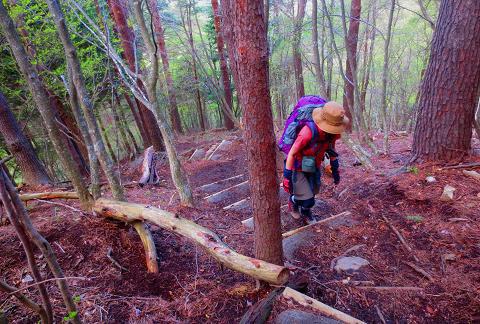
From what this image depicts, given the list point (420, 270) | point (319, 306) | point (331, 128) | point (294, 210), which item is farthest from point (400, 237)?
point (319, 306)

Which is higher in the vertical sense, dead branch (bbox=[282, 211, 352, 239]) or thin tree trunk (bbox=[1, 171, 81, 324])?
thin tree trunk (bbox=[1, 171, 81, 324])

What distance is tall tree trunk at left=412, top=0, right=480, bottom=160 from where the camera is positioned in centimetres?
402

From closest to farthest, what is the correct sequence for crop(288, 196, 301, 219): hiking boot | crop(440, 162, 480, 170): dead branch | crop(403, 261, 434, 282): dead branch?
crop(403, 261, 434, 282): dead branch, crop(440, 162, 480, 170): dead branch, crop(288, 196, 301, 219): hiking boot

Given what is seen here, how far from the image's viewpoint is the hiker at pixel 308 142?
3.36 metres

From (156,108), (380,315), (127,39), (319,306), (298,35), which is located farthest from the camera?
(127,39)

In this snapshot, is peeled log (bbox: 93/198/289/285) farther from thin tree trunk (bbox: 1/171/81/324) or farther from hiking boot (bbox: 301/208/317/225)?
hiking boot (bbox: 301/208/317/225)

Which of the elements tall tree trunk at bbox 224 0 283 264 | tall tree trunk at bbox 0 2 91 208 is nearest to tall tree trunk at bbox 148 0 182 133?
tall tree trunk at bbox 0 2 91 208

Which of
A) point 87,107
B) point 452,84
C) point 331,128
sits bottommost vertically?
point 331,128

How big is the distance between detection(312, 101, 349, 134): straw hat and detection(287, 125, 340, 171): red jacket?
124mm

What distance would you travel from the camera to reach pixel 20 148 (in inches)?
252

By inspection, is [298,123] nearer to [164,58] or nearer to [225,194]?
[225,194]

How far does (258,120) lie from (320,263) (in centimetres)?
216

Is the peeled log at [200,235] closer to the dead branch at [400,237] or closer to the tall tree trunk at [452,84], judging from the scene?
the dead branch at [400,237]

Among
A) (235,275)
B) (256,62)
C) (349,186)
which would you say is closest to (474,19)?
(349,186)
